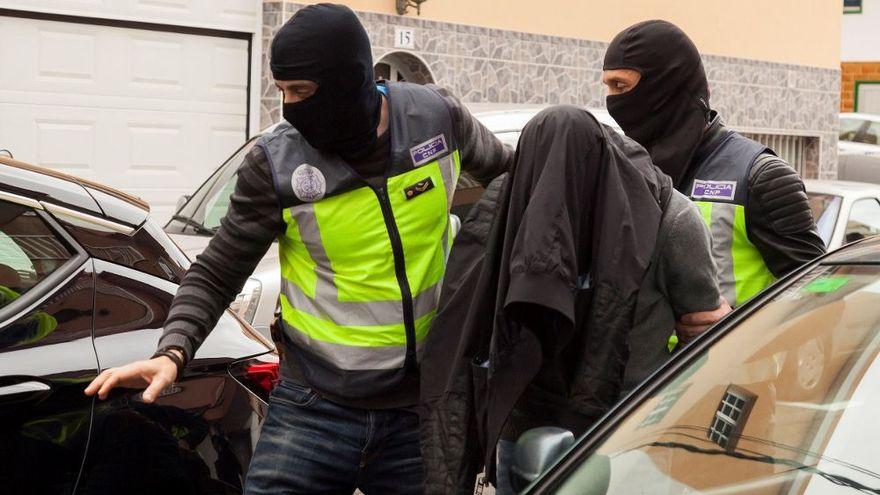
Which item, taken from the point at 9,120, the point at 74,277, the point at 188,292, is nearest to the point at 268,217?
the point at 188,292

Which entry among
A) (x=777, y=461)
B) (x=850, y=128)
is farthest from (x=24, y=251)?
(x=850, y=128)

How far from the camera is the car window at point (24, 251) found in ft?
11.8

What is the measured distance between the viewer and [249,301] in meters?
5.91

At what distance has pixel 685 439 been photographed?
2.54 metres

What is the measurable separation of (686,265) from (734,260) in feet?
2.71

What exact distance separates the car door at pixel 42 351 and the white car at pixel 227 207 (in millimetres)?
2178

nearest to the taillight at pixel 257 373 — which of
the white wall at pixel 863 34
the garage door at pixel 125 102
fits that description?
the garage door at pixel 125 102

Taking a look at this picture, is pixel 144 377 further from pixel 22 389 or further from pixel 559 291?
pixel 559 291

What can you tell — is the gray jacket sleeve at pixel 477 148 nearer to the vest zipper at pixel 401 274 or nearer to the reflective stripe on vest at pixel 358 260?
the reflective stripe on vest at pixel 358 260

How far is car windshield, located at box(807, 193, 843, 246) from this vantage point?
7582 mm

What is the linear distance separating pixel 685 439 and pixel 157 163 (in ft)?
30.7

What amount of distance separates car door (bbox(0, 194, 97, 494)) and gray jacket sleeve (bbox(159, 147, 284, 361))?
1.80 feet

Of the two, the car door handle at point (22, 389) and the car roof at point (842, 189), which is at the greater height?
the car door handle at point (22, 389)

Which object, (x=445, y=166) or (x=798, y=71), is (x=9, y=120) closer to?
(x=445, y=166)
